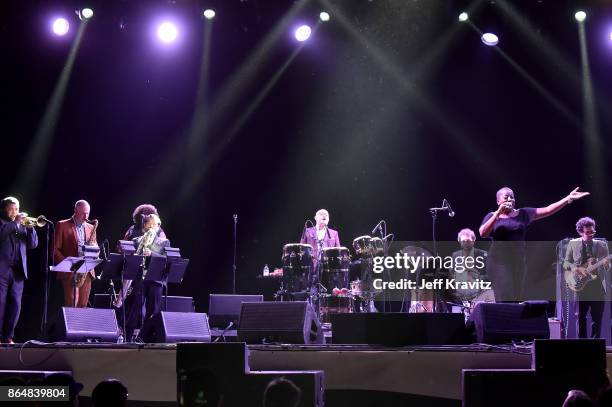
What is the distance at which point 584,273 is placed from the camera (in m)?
10.1

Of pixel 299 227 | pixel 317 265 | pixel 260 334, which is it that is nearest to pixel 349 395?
pixel 260 334

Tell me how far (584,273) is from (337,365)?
200 inches

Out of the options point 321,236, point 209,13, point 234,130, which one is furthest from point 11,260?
point 209,13

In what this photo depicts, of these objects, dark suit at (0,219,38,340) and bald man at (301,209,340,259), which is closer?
dark suit at (0,219,38,340)

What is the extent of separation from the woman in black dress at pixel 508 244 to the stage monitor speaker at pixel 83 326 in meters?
4.34

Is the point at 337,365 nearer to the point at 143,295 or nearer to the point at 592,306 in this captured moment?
the point at 143,295

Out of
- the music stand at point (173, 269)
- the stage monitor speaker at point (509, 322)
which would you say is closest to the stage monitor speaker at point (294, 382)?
the stage monitor speaker at point (509, 322)

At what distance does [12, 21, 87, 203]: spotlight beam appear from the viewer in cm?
1228

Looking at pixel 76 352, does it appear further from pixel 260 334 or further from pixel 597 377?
pixel 597 377

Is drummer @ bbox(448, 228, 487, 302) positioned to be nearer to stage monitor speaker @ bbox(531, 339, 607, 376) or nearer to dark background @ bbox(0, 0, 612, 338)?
dark background @ bbox(0, 0, 612, 338)

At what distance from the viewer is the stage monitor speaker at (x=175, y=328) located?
23.8 ft

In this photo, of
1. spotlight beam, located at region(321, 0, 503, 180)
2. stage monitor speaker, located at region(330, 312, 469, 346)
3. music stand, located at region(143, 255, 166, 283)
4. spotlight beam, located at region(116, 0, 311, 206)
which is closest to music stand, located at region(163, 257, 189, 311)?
music stand, located at region(143, 255, 166, 283)

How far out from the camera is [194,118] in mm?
12828

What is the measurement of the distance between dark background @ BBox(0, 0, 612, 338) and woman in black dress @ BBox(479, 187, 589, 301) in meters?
3.37
